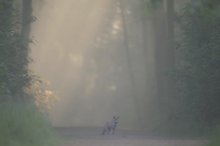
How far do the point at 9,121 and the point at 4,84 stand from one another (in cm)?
419

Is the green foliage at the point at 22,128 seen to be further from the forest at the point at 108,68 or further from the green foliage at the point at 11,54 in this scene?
the green foliage at the point at 11,54

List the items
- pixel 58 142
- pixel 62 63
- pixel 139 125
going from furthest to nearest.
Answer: pixel 62 63, pixel 139 125, pixel 58 142

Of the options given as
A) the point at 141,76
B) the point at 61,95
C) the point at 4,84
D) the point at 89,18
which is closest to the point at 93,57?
the point at 61,95

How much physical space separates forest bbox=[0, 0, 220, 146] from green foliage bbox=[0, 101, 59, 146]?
0.04m

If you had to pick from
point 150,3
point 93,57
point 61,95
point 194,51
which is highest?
point 93,57

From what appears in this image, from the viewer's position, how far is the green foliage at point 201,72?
2728 centimetres

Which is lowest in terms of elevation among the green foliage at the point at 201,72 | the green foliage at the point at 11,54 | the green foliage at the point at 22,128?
the green foliage at the point at 22,128

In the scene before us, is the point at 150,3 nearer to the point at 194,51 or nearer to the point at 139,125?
the point at 194,51

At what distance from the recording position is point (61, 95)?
74688mm

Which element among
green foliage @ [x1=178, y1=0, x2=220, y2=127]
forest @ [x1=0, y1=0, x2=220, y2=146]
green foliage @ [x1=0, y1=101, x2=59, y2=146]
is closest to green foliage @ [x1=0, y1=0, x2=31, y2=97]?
forest @ [x1=0, y1=0, x2=220, y2=146]

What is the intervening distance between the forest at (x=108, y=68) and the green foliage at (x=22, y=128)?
0.04 m

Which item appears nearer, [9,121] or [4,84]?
[9,121]

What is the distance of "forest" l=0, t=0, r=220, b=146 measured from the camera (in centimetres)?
2122

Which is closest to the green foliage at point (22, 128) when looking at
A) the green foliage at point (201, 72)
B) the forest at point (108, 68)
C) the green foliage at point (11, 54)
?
the forest at point (108, 68)
